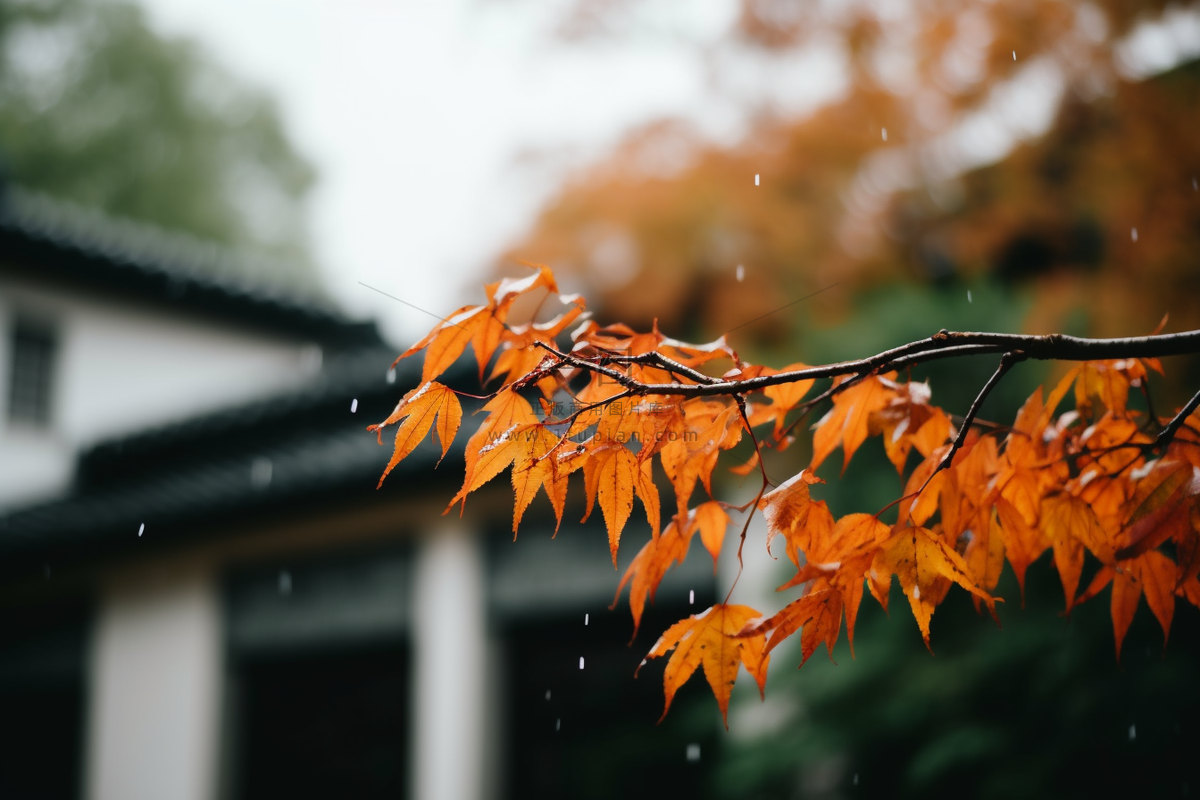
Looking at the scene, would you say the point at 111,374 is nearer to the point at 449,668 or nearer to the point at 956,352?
the point at 449,668

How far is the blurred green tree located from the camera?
18250mm

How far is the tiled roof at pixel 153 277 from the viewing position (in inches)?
384

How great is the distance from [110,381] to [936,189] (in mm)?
10062

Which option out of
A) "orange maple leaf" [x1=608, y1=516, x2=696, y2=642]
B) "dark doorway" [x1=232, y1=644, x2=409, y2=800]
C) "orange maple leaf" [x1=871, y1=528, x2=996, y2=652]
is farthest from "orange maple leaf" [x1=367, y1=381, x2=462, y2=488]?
"dark doorway" [x1=232, y1=644, x2=409, y2=800]

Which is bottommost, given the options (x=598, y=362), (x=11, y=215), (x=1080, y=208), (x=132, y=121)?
(x=598, y=362)

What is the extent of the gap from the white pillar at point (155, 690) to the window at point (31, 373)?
14.2 feet

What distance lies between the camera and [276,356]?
13.1 metres

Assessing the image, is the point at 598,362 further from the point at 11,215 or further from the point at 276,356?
the point at 276,356

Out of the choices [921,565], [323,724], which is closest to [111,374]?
[323,724]

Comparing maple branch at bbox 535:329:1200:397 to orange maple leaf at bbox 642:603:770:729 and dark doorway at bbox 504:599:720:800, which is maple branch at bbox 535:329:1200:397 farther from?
dark doorway at bbox 504:599:720:800

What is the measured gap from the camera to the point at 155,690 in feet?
22.2

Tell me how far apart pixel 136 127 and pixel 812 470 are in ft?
71.8

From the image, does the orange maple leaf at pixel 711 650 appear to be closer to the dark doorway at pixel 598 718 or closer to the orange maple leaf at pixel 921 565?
the orange maple leaf at pixel 921 565

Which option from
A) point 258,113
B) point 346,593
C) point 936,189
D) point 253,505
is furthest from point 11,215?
point 258,113
